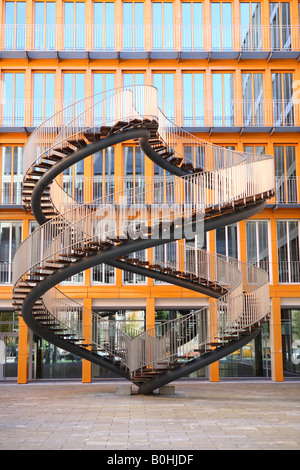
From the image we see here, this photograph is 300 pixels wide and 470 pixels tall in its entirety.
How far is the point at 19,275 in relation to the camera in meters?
19.3

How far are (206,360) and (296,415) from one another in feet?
14.9

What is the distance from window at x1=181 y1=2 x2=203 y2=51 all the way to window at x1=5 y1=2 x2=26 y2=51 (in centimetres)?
730

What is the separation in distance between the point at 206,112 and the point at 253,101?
7.34 ft

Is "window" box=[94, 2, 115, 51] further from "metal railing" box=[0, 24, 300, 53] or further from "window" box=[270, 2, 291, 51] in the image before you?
"window" box=[270, 2, 291, 51]

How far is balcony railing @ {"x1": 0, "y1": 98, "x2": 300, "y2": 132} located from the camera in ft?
91.6

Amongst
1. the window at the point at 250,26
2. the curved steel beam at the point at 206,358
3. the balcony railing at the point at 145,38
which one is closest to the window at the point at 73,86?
the balcony railing at the point at 145,38

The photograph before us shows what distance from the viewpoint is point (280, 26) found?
2886 centimetres

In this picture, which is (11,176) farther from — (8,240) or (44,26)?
(44,26)

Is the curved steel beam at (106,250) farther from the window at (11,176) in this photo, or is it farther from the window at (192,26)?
the window at (192,26)

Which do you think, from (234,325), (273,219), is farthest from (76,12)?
(234,325)

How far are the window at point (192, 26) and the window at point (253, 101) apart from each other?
278 cm

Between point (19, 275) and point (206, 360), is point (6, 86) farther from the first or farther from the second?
point (206, 360)

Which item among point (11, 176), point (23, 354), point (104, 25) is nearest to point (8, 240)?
point (11, 176)

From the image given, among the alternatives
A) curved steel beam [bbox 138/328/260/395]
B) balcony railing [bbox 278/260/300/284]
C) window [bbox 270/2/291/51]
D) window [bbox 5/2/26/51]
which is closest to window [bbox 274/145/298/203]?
balcony railing [bbox 278/260/300/284]
